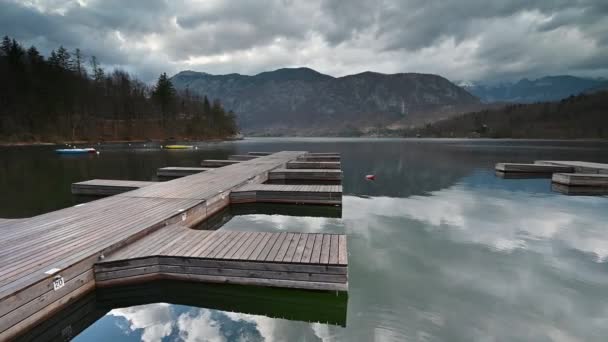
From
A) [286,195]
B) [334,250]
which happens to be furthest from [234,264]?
[286,195]

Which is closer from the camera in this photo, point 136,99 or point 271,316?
point 271,316

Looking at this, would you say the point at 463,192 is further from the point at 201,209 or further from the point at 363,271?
the point at 201,209

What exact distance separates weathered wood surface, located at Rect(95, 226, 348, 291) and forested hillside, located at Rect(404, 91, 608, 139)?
122 m

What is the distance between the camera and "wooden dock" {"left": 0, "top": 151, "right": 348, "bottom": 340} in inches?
159

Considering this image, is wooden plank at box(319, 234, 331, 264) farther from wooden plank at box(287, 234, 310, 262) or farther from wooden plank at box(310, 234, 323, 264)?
wooden plank at box(287, 234, 310, 262)

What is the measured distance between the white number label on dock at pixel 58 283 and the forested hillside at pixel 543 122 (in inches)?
4951

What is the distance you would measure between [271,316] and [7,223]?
6.86 meters

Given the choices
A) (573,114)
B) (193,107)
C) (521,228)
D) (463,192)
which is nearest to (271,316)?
(521,228)

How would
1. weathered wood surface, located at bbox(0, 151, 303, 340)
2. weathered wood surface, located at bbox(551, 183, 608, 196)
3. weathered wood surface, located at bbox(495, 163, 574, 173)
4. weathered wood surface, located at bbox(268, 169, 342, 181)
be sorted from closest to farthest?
1. weathered wood surface, located at bbox(0, 151, 303, 340)
2. weathered wood surface, located at bbox(551, 183, 608, 196)
3. weathered wood surface, located at bbox(268, 169, 342, 181)
4. weathered wood surface, located at bbox(495, 163, 574, 173)

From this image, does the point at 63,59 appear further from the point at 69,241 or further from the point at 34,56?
the point at 69,241

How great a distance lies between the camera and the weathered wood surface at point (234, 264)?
16.4 ft

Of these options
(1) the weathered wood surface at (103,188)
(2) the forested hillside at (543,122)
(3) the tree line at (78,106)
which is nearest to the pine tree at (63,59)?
(3) the tree line at (78,106)

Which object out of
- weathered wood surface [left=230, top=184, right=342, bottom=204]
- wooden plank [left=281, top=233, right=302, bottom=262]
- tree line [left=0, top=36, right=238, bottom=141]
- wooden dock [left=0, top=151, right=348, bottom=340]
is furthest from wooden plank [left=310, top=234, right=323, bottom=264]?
tree line [left=0, top=36, right=238, bottom=141]

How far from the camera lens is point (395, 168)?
25.5 meters
